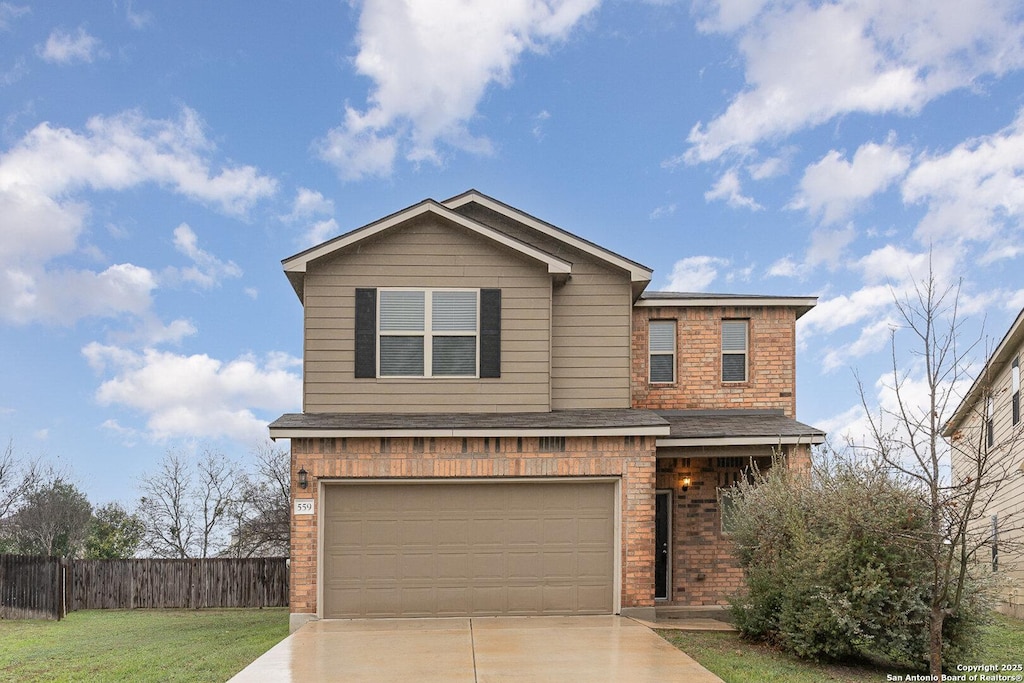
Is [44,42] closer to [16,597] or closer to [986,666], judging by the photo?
[16,597]

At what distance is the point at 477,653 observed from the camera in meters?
9.47

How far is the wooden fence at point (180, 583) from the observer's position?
18641 mm

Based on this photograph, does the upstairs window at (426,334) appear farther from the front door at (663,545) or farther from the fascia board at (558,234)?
the front door at (663,545)

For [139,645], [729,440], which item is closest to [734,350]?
[729,440]

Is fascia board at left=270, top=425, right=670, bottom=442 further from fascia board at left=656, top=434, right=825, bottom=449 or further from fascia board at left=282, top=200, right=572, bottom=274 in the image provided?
fascia board at left=282, top=200, right=572, bottom=274

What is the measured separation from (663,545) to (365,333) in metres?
6.16

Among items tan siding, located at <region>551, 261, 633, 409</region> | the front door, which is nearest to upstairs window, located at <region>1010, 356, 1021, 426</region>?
the front door

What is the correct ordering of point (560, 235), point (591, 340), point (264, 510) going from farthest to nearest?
point (264, 510) → point (560, 235) → point (591, 340)

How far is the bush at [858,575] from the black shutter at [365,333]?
6316mm

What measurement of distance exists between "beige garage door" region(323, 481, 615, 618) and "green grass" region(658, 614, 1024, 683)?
1.58 m

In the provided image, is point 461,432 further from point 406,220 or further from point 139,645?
point 139,645

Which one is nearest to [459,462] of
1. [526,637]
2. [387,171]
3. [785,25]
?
[526,637]

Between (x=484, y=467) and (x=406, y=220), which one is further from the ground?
(x=406, y=220)

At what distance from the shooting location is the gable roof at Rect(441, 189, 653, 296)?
44.9ft
